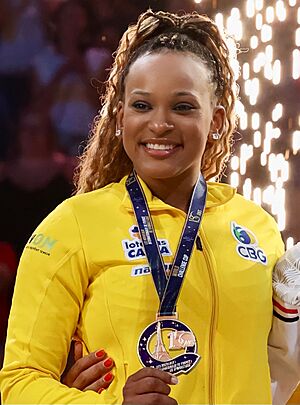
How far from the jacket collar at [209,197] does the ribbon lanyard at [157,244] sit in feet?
0.03

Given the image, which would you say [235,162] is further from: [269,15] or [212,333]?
[212,333]

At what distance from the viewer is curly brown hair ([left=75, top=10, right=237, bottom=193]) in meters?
1.55

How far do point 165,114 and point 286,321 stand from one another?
17.7 inches

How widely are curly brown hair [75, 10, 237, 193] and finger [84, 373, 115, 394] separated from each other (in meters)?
0.44

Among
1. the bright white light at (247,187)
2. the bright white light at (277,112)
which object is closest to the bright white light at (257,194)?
the bright white light at (247,187)

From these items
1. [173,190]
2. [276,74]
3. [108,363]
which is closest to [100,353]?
[108,363]

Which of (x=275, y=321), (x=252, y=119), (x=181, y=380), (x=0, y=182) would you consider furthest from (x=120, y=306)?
(x=252, y=119)

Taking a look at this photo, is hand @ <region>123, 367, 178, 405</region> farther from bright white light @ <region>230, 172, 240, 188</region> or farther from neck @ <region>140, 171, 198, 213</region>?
bright white light @ <region>230, 172, 240, 188</region>

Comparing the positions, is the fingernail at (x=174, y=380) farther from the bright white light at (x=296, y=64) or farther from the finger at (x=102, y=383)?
the bright white light at (x=296, y=64)

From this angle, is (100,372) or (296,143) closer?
(100,372)

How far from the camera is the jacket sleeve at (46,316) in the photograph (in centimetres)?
131

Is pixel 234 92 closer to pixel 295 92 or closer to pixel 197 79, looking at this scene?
pixel 197 79

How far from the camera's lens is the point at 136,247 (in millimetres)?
1422

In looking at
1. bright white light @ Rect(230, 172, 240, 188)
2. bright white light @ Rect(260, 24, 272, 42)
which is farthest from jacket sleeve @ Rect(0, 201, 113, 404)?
bright white light @ Rect(260, 24, 272, 42)
